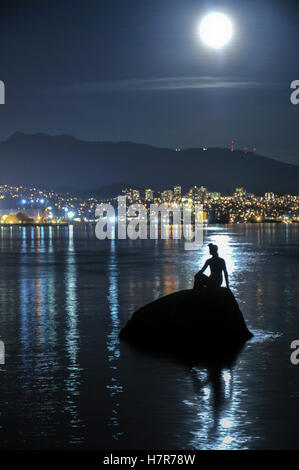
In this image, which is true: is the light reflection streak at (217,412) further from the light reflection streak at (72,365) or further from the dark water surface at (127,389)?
the light reflection streak at (72,365)

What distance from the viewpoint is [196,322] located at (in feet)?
50.2

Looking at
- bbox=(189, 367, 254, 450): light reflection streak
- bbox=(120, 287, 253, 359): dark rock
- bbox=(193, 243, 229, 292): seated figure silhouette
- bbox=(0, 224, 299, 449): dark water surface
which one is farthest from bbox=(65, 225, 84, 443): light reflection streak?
bbox=(193, 243, 229, 292): seated figure silhouette

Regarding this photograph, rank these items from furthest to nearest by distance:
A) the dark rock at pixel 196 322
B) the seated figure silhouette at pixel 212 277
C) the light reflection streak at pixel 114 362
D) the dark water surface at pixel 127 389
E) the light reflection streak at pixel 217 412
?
1. the seated figure silhouette at pixel 212 277
2. the dark rock at pixel 196 322
3. the light reflection streak at pixel 114 362
4. the dark water surface at pixel 127 389
5. the light reflection streak at pixel 217 412

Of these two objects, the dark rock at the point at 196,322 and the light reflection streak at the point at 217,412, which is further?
the dark rock at the point at 196,322

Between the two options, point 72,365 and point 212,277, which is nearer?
point 72,365

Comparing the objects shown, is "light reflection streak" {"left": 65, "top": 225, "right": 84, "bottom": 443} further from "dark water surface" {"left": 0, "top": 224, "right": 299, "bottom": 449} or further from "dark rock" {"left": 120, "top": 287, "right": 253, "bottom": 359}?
"dark rock" {"left": 120, "top": 287, "right": 253, "bottom": 359}

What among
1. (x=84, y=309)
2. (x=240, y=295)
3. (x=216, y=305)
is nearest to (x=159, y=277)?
(x=240, y=295)

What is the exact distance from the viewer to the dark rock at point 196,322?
1516cm

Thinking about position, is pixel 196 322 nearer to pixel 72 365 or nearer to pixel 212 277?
pixel 212 277

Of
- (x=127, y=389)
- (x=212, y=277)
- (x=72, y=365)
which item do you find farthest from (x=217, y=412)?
(x=212, y=277)

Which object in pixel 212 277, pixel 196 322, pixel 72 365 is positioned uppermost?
pixel 212 277

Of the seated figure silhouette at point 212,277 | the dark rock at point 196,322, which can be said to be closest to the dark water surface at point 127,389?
the dark rock at point 196,322
